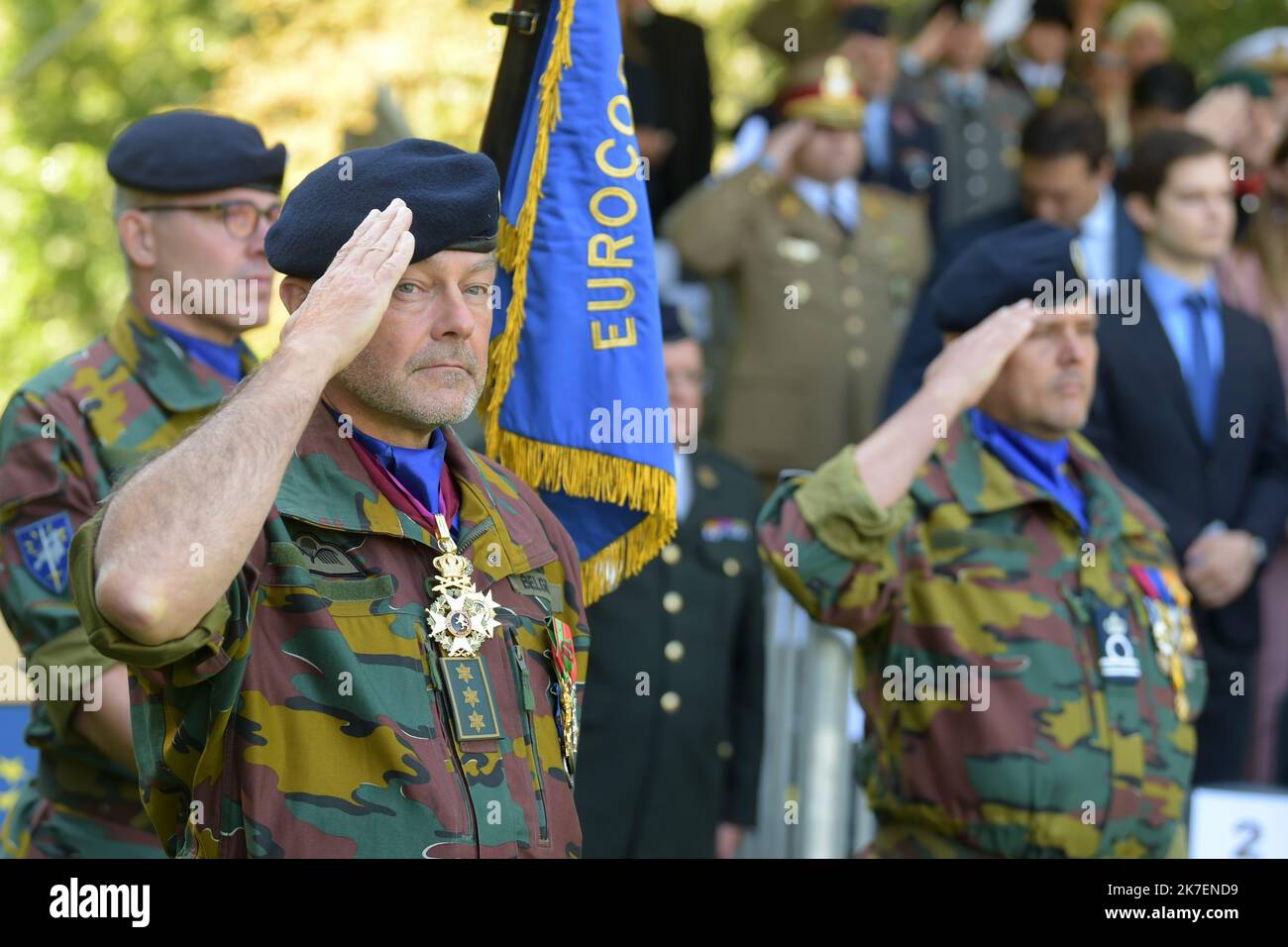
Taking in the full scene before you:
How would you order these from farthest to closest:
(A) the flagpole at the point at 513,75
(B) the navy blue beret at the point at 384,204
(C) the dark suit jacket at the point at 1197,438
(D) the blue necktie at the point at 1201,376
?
(D) the blue necktie at the point at 1201,376 → (C) the dark suit jacket at the point at 1197,438 → (A) the flagpole at the point at 513,75 → (B) the navy blue beret at the point at 384,204

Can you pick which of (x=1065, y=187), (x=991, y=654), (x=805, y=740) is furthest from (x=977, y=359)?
(x=1065, y=187)

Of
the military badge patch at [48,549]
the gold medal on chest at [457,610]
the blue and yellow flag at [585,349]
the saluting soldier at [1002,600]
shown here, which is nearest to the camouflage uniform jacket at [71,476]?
the military badge patch at [48,549]

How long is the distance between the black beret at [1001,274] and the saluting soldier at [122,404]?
1.85 m

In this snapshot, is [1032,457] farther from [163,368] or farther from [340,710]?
[340,710]

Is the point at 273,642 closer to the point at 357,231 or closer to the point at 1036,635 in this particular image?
the point at 357,231

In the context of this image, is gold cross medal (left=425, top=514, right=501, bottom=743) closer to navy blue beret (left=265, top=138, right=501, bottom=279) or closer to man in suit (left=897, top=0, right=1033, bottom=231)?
navy blue beret (left=265, top=138, right=501, bottom=279)

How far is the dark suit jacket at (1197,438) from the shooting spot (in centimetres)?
684

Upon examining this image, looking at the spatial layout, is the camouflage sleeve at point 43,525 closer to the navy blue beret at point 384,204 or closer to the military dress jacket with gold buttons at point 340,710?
the military dress jacket with gold buttons at point 340,710

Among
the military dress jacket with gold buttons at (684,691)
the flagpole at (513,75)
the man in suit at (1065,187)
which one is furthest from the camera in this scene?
the man in suit at (1065,187)

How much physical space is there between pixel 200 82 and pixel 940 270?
1055cm

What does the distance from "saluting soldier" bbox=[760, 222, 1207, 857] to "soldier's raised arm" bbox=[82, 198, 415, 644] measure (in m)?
1.92

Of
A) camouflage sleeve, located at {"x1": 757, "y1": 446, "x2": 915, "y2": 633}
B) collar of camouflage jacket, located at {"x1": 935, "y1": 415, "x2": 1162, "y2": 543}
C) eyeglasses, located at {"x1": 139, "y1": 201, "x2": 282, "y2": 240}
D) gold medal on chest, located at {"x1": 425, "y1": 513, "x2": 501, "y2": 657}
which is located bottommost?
gold medal on chest, located at {"x1": 425, "y1": 513, "x2": 501, "y2": 657}

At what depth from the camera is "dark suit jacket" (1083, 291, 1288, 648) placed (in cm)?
684

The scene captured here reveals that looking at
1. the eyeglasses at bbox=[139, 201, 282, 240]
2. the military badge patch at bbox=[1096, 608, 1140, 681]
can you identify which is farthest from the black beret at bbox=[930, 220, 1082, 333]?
the eyeglasses at bbox=[139, 201, 282, 240]
